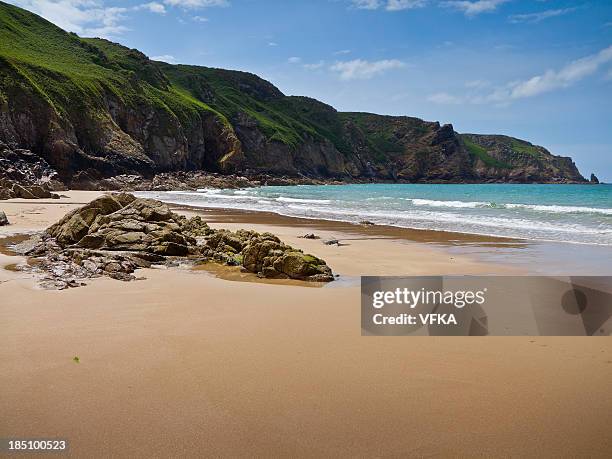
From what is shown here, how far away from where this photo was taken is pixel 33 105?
201ft

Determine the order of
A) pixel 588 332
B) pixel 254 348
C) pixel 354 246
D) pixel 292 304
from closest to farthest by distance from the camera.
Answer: pixel 254 348 → pixel 588 332 → pixel 292 304 → pixel 354 246

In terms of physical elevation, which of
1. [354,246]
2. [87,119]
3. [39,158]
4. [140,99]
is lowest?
[354,246]

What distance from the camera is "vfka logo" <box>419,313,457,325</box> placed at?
594 centimetres

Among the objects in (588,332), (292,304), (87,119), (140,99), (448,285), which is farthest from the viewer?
(140,99)

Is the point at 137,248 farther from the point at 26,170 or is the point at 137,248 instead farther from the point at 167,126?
the point at 167,126

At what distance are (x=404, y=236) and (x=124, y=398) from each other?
47.5ft

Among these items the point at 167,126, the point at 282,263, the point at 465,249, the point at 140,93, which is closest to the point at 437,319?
the point at 282,263

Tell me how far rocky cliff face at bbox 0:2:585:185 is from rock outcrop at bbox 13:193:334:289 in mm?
54233

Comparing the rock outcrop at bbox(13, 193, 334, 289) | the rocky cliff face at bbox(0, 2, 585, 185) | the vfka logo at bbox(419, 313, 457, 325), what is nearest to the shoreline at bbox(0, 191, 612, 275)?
the rock outcrop at bbox(13, 193, 334, 289)

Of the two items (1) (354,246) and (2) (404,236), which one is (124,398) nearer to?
(1) (354,246)

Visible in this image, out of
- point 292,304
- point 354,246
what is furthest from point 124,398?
point 354,246

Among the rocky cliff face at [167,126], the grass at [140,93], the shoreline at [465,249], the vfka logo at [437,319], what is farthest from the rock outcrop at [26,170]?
the vfka logo at [437,319]

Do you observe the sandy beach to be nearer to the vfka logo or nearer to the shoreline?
the vfka logo

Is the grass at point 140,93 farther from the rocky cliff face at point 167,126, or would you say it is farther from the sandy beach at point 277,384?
the sandy beach at point 277,384
